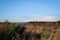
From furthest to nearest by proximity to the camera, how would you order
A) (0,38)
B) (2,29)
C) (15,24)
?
1. (15,24)
2. (2,29)
3. (0,38)

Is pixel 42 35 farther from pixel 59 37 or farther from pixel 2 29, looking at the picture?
pixel 2 29

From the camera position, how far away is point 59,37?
24734 millimetres

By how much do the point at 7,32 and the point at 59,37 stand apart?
5.15 metres

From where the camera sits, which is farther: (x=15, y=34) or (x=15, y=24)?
(x=15, y=24)

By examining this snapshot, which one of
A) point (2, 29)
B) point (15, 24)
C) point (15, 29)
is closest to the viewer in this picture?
point (2, 29)

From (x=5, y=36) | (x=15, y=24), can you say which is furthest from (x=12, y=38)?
(x=15, y=24)

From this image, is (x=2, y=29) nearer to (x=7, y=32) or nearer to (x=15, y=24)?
(x=7, y=32)

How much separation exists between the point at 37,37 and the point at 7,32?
337 cm

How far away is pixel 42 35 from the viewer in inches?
1060

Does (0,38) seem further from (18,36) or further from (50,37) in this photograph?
(50,37)

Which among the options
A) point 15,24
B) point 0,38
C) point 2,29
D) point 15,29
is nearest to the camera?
point 0,38

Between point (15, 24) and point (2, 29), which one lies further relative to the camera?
point (15, 24)

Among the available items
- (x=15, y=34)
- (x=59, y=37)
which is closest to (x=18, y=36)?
(x=15, y=34)

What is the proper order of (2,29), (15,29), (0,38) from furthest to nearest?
1. (15,29)
2. (2,29)
3. (0,38)
